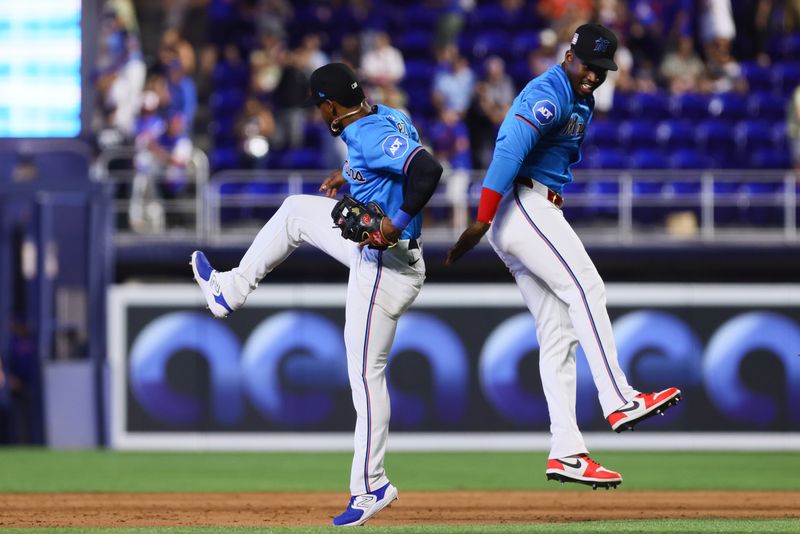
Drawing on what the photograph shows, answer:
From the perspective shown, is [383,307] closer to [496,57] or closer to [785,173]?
[785,173]

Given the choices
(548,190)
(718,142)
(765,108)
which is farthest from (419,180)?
(765,108)

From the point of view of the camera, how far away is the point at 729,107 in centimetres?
1714

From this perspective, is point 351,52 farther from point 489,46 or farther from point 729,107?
point 729,107

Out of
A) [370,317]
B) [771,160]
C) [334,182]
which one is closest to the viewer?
[370,317]

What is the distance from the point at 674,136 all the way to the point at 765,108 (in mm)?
1286

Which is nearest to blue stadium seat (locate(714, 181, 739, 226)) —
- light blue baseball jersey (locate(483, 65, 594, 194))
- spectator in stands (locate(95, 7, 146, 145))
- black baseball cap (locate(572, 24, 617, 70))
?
spectator in stands (locate(95, 7, 146, 145))

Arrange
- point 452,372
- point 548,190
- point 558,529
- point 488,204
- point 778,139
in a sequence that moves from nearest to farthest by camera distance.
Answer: point 558,529
point 488,204
point 548,190
point 452,372
point 778,139

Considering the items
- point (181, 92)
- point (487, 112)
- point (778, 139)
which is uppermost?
point (181, 92)

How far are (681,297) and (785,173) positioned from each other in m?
A: 2.07

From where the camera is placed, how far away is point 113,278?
15.9 meters

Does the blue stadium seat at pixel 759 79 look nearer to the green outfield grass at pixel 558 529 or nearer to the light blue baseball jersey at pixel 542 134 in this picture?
the light blue baseball jersey at pixel 542 134

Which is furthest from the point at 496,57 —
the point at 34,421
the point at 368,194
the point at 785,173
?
the point at 368,194

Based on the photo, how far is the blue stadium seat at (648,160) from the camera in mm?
16562

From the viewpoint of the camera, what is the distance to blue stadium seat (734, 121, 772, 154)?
16812 mm
